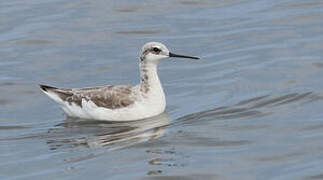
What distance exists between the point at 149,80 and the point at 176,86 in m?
1.71

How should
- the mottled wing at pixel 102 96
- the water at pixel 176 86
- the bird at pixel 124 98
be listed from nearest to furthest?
the water at pixel 176 86 < the bird at pixel 124 98 < the mottled wing at pixel 102 96

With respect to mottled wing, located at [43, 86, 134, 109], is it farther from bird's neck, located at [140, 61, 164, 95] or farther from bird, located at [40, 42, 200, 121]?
bird's neck, located at [140, 61, 164, 95]

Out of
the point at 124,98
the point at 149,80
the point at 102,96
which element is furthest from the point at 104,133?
the point at 149,80

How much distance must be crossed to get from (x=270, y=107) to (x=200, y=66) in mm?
3613

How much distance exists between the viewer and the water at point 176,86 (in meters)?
13.2

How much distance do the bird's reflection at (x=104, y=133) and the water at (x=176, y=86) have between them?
23mm

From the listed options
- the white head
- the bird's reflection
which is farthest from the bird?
the bird's reflection

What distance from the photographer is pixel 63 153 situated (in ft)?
46.1

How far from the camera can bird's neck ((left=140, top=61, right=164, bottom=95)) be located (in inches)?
653

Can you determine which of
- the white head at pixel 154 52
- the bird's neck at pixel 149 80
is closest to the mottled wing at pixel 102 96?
the bird's neck at pixel 149 80

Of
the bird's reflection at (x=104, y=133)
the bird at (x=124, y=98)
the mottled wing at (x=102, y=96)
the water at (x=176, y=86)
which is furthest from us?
the mottled wing at (x=102, y=96)

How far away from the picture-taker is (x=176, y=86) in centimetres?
1833

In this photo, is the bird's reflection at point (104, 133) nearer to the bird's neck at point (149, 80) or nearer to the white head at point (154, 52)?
the bird's neck at point (149, 80)

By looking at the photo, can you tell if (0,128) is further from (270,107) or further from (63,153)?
(270,107)
